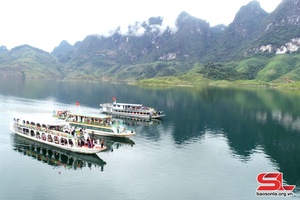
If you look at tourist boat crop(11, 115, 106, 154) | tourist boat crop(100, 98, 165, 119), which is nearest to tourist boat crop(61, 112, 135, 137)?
tourist boat crop(11, 115, 106, 154)

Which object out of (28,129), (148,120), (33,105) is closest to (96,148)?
(28,129)

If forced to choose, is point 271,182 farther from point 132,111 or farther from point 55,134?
point 132,111

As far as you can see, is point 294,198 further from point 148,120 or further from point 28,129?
point 148,120

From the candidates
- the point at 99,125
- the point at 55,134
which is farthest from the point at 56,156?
the point at 99,125

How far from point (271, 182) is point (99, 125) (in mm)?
59668

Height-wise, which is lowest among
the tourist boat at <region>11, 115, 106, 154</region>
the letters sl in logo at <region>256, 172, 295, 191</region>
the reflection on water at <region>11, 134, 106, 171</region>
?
the letters sl in logo at <region>256, 172, 295, 191</region>

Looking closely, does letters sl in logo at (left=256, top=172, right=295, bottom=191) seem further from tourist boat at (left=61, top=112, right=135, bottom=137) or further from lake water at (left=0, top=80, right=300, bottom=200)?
tourist boat at (left=61, top=112, right=135, bottom=137)

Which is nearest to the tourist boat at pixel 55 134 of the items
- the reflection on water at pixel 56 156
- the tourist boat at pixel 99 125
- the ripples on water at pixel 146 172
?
the reflection on water at pixel 56 156

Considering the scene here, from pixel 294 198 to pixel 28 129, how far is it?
Result: 74172 mm

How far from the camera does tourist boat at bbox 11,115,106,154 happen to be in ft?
255

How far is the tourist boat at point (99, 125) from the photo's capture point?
9762cm

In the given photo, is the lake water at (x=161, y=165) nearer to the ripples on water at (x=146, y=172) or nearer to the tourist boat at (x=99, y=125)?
the ripples on water at (x=146, y=172)

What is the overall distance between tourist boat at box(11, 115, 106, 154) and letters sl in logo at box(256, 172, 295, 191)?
3928 centimetres

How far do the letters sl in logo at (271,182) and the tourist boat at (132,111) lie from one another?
259ft
